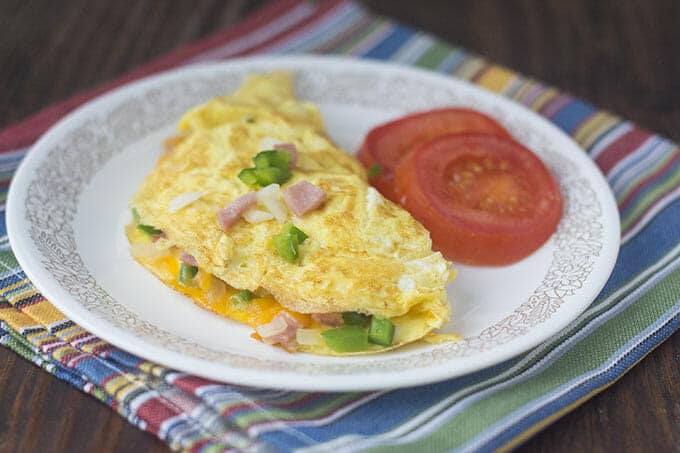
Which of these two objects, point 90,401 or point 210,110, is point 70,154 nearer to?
point 210,110

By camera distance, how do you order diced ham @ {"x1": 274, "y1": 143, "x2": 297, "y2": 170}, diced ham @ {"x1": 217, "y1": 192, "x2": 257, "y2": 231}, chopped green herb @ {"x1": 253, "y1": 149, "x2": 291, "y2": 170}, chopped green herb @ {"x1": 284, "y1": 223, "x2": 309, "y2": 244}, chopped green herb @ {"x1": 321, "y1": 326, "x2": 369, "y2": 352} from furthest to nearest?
diced ham @ {"x1": 274, "y1": 143, "x2": 297, "y2": 170}
chopped green herb @ {"x1": 253, "y1": 149, "x2": 291, "y2": 170}
diced ham @ {"x1": 217, "y1": 192, "x2": 257, "y2": 231}
chopped green herb @ {"x1": 284, "y1": 223, "x2": 309, "y2": 244}
chopped green herb @ {"x1": 321, "y1": 326, "x2": 369, "y2": 352}

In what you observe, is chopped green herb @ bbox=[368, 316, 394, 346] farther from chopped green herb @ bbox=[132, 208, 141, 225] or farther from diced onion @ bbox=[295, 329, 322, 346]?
chopped green herb @ bbox=[132, 208, 141, 225]

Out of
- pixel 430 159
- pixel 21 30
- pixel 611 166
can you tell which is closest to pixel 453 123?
pixel 430 159

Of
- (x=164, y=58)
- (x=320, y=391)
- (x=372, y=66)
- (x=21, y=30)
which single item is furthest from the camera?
(x=21, y=30)

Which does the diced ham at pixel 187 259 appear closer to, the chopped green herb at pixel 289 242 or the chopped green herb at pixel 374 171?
the chopped green herb at pixel 289 242

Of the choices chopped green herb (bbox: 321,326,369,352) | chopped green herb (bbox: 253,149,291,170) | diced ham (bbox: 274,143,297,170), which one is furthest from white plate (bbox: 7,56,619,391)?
diced ham (bbox: 274,143,297,170)

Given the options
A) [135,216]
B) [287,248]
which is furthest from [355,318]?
[135,216]
